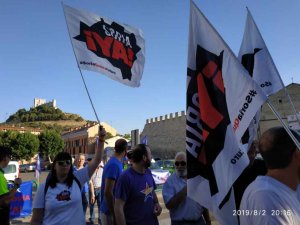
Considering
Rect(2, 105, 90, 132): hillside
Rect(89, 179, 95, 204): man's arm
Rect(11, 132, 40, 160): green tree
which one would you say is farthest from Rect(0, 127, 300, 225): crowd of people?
Rect(2, 105, 90, 132): hillside

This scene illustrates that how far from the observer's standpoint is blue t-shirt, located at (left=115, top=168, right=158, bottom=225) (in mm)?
3807

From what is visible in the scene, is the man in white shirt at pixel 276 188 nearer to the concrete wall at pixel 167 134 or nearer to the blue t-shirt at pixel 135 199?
the blue t-shirt at pixel 135 199

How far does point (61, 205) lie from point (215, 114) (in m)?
1.80

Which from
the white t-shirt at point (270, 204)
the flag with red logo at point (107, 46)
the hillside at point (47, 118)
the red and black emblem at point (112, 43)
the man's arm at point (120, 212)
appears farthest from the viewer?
the hillside at point (47, 118)

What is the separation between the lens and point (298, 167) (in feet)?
7.29

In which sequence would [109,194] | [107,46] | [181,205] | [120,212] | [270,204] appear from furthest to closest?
[107,46]
[109,194]
[181,205]
[120,212]
[270,204]

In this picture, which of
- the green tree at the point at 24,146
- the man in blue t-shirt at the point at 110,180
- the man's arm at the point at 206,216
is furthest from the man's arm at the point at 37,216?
the green tree at the point at 24,146

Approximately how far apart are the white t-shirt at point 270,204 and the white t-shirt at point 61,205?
6.43 ft

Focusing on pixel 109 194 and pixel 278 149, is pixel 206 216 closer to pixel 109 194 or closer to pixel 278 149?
pixel 109 194

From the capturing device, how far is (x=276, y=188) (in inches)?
80.4

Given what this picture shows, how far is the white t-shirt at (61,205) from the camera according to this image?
3.45 metres

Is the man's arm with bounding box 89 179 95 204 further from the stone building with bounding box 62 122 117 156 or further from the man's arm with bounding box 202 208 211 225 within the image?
the stone building with bounding box 62 122 117 156

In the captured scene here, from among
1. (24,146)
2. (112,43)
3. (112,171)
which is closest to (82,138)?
(24,146)

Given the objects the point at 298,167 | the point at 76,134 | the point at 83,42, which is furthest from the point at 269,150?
the point at 76,134
